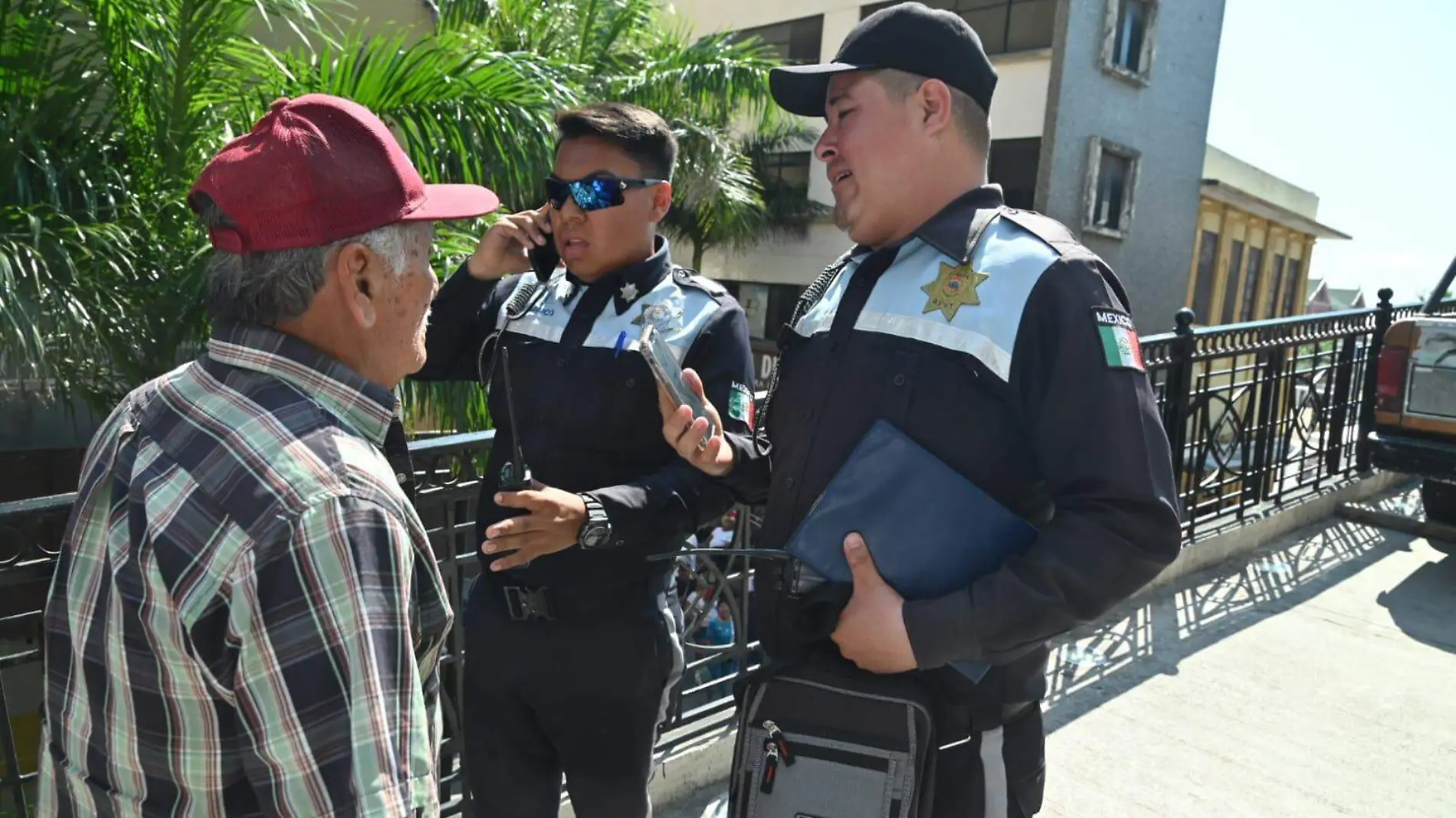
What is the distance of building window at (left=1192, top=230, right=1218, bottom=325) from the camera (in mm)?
Answer: 21938

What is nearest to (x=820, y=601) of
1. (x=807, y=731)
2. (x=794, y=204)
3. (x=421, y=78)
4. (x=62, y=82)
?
(x=807, y=731)

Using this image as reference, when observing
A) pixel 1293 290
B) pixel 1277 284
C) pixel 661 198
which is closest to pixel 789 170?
pixel 1277 284

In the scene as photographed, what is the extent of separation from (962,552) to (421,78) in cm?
523

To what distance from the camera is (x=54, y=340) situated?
458 centimetres

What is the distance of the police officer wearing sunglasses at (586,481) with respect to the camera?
204cm

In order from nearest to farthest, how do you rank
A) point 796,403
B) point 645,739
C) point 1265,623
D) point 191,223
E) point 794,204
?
point 796,403 < point 645,739 < point 1265,623 < point 191,223 < point 794,204

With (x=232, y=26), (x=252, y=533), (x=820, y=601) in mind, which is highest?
(x=232, y=26)

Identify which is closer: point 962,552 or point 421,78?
point 962,552

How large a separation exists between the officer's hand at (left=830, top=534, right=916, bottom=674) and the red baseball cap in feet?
2.89

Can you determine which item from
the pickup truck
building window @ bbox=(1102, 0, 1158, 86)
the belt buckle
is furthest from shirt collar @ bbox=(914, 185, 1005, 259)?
building window @ bbox=(1102, 0, 1158, 86)

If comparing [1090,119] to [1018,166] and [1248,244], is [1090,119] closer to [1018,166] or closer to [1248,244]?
[1018,166]

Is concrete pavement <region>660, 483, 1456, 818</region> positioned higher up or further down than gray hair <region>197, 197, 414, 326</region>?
further down

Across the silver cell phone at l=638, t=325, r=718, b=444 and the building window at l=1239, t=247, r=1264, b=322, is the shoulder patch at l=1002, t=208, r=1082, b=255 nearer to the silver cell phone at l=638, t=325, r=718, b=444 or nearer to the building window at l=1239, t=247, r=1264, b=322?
the silver cell phone at l=638, t=325, r=718, b=444

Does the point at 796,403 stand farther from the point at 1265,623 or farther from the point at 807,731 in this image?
the point at 1265,623
